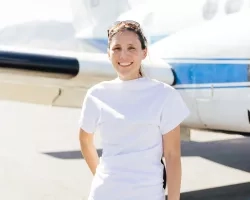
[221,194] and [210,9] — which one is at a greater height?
[210,9]

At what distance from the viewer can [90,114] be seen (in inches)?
87.7

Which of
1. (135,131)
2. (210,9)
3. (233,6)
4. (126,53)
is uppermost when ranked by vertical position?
(126,53)

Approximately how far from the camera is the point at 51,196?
6035 millimetres

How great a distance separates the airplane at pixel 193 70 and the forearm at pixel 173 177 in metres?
3.96

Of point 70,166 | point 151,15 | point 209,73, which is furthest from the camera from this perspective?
point 151,15

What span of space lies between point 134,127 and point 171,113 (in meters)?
0.15

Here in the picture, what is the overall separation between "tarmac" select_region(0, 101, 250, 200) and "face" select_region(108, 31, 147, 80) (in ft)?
12.9

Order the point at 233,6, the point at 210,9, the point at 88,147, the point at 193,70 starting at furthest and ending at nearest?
the point at 210,9 < the point at 233,6 < the point at 193,70 < the point at 88,147

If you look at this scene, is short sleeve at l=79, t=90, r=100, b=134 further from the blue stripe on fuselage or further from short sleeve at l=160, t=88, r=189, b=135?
the blue stripe on fuselage

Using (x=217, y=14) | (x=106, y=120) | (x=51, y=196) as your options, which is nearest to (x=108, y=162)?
(x=106, y=120)

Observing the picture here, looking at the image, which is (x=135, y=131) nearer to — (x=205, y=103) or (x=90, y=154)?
(x=90, y=154)

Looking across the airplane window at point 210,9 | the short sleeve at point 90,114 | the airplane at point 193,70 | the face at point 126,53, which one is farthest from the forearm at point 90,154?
the airplane window at point 210,9

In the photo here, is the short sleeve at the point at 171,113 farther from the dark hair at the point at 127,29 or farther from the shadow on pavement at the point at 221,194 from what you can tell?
the shadow on pavement at the point at 221,194

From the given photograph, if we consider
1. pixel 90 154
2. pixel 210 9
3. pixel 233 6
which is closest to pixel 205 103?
pixel 233 6
